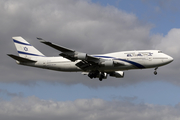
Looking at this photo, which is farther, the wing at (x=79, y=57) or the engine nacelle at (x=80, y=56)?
the engine nacelle at (x=80, y=56)

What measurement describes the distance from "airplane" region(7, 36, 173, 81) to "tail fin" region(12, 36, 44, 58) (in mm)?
1854

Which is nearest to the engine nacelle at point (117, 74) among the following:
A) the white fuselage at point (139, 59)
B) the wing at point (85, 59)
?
the white fuselage at point (139, 59)

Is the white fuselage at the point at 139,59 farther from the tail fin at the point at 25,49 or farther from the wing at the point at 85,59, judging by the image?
the tail fin at the point at 25,49

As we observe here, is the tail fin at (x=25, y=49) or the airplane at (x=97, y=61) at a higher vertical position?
the tail fin at (x=25, y=49)

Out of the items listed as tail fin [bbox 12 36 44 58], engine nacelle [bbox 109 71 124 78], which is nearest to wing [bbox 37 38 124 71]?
engine nacelle [bbox 109 71 124 78]

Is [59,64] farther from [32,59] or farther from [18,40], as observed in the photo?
[18,40]

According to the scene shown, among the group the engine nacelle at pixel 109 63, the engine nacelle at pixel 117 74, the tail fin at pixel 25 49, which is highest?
the tail fin at pixel 25 49

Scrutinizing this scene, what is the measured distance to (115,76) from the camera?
64.2 metres

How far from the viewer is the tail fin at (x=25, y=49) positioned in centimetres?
6219

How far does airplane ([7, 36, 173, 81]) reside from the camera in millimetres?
53866

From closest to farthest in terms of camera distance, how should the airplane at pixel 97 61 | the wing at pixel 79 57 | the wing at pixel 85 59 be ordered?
the wing at pixel 79 57 → the wing at pixel 85 59 → the airplane at pixel 97 61

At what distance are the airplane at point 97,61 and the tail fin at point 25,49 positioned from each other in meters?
1.85

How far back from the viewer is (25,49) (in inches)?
2483

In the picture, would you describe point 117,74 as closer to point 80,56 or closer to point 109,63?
point 109,63
